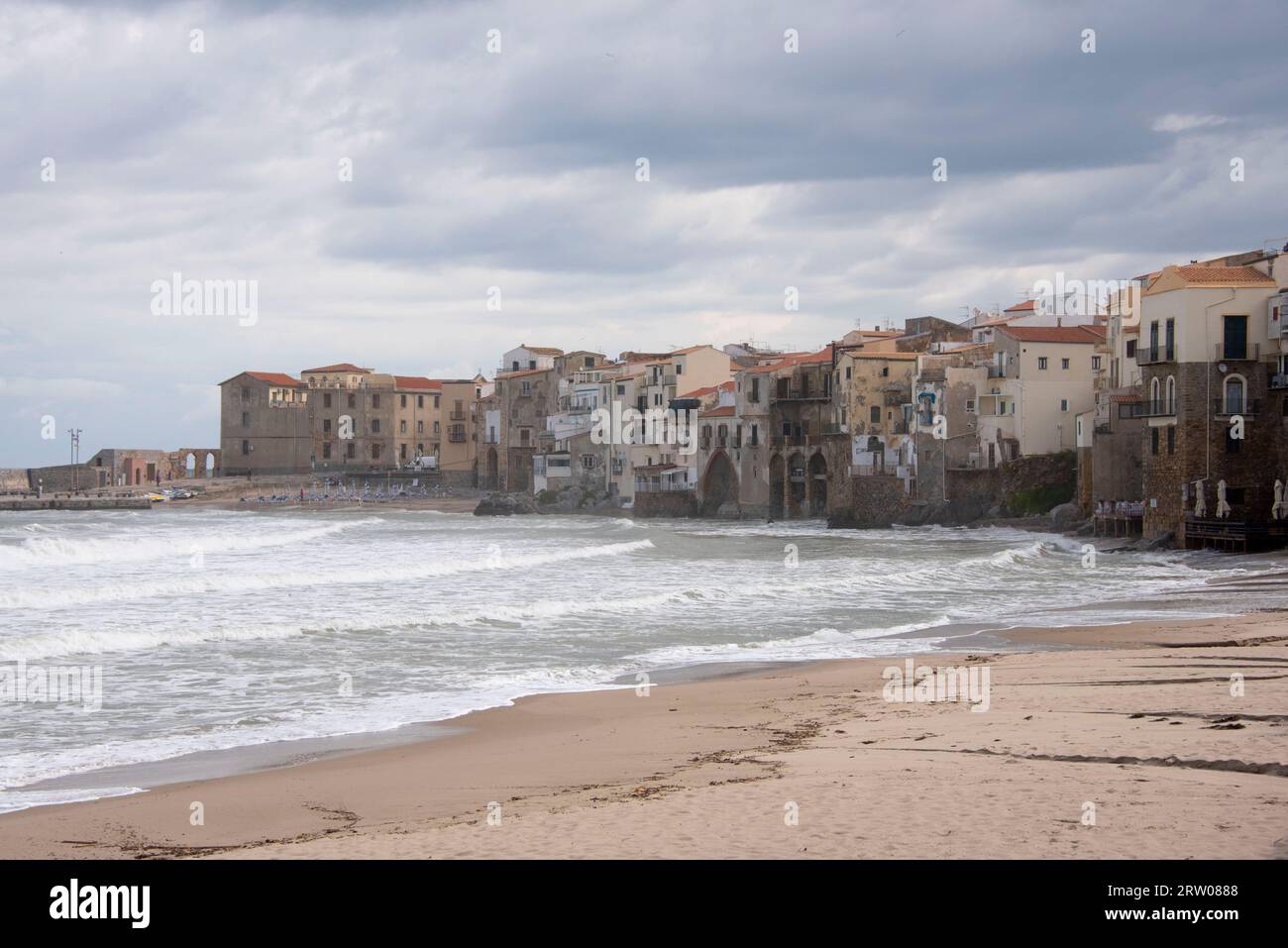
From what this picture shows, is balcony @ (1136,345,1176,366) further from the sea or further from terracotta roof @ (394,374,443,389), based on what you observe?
terracotta roof @ (394,374,443,389)

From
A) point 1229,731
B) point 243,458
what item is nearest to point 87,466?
point 243,458

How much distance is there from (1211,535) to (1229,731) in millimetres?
33234

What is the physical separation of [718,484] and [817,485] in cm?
817

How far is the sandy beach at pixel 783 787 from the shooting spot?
7.57 meters

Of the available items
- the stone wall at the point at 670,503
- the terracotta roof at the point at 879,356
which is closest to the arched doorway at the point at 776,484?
the stone wall at the point at 670,503

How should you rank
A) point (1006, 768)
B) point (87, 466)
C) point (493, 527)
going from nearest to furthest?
point (1006, 768) → point (493, 527) → point (87, 466)

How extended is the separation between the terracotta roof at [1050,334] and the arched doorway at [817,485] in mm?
14803

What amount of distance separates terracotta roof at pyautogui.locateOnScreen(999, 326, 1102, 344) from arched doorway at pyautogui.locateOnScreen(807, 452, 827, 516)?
14803 mm

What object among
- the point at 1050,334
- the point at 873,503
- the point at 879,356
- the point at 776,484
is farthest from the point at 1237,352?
the point at 776,484

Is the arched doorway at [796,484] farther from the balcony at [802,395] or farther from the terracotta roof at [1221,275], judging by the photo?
the terracotta roof at [1221,275]

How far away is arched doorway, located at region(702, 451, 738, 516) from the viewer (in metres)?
79.0

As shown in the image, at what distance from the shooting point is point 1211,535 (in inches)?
1629

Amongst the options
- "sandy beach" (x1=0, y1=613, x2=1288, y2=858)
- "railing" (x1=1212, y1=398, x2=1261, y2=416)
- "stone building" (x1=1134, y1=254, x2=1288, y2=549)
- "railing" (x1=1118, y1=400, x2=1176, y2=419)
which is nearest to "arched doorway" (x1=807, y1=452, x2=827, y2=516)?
"railing" (x1=1118, y1=400, x2=1176, y2=419)
